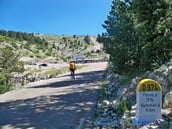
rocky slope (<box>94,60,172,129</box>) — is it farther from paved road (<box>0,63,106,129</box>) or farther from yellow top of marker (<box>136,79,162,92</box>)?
yellow top of marker (<box>136,79,162,92</box>)

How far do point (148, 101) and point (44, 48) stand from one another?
139 metres

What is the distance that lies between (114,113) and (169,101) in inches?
116

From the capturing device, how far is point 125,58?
21.6 metres

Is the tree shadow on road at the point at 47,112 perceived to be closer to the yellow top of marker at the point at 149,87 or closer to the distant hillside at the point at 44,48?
the yellow top of marker at the point at 149,87

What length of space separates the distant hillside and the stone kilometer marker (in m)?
86.7

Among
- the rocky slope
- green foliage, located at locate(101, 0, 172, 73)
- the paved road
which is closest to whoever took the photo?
the rocky slope

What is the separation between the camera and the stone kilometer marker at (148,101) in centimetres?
945

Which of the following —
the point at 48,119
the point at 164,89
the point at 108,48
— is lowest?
the point at 48,119

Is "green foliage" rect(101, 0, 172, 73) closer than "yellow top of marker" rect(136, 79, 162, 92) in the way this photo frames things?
No

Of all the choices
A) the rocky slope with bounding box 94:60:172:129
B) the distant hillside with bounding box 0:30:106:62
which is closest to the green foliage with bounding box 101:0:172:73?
the rocky slope with bounding box 94:60:172:129

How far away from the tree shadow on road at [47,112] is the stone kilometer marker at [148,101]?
3091 mm

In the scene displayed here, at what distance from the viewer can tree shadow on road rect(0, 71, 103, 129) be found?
1267 centimetres

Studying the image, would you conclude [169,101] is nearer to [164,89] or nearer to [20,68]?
[164,89]

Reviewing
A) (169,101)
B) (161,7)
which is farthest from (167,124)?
(161,7)
